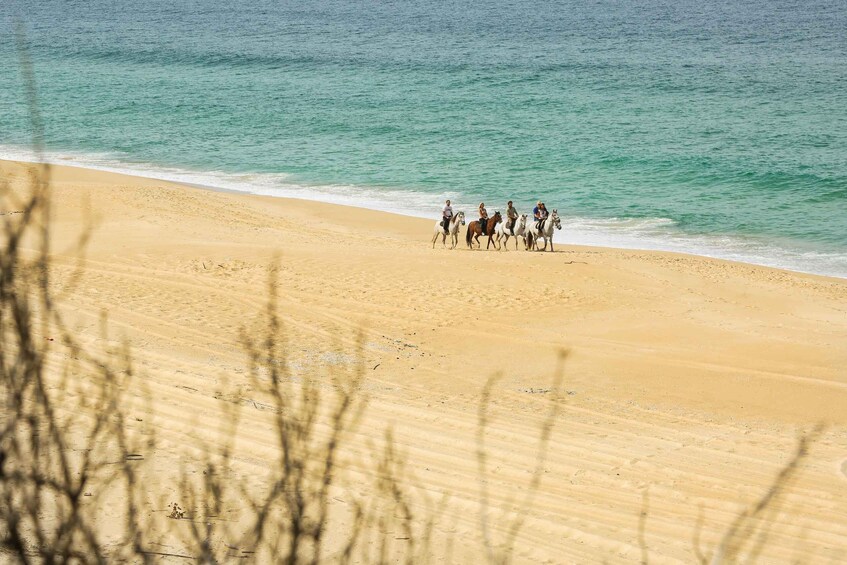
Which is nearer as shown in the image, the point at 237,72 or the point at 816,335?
the point at 816,335

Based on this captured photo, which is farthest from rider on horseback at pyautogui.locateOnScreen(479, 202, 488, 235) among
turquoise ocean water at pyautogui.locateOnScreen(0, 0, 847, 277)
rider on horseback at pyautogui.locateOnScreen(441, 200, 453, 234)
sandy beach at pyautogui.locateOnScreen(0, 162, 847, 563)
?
turquoise ocean water at pyautogui.locateOnScreen(0, 0, 847, 277)

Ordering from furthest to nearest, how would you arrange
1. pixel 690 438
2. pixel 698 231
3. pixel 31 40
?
pixel 31 40 → pixel 698 231 → pixel 690 438

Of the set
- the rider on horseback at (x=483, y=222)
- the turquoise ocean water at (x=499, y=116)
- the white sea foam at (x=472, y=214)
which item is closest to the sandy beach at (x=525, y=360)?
the rider on horseback at (x=483, y=222)

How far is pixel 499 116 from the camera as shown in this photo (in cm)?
4897

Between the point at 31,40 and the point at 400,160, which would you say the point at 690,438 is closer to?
the point at 400,160

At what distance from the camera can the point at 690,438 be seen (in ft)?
36.4

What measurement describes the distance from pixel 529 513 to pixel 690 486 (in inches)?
79.1

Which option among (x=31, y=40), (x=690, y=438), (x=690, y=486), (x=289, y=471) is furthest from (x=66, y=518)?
(x=31, y=40)

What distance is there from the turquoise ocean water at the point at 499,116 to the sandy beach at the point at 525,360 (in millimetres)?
6317

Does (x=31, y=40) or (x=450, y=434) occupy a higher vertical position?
(x=31, y=40)

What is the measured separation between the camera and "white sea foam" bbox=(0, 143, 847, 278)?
27.5 m

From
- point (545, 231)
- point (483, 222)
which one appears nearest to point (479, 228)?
point (483, 222)

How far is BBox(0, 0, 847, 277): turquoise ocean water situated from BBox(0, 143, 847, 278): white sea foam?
0.13m

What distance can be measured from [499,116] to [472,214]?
690 inches
